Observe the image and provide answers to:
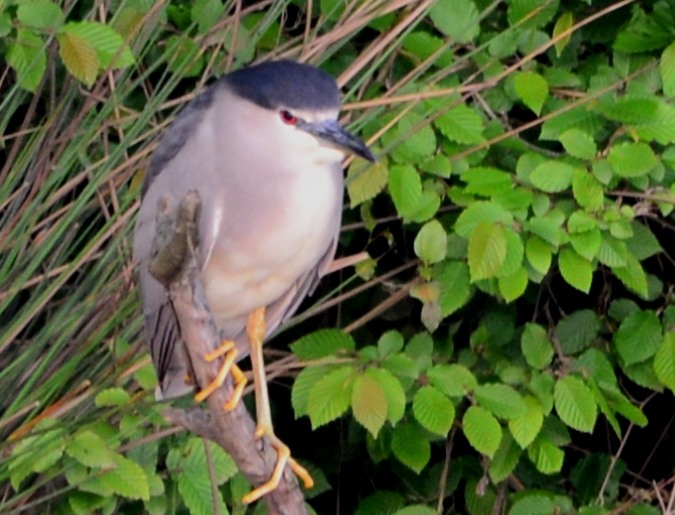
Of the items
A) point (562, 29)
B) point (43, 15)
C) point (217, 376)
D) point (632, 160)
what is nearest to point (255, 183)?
point (217, 376)

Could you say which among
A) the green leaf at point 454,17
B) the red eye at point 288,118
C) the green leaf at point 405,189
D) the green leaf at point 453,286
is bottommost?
the green leaf at point 453,286

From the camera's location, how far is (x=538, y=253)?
7.42ft

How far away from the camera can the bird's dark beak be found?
1979 millimetres

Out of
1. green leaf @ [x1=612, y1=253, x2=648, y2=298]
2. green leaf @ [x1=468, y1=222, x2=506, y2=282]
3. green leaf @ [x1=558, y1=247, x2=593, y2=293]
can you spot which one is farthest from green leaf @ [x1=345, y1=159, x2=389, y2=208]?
green leaf @ [x1=612, y1=253, x2=648, y2=298]

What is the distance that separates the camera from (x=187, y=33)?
254 centimetres

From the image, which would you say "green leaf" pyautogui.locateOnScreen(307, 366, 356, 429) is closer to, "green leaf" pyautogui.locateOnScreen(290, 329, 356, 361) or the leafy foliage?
the leafy foliage

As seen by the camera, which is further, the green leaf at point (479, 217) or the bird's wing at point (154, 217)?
the green leaf at point (479, 217)

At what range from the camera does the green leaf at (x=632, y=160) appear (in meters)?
2.29

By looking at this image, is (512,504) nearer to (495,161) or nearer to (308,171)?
(495,161)

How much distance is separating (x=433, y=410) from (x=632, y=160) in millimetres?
520

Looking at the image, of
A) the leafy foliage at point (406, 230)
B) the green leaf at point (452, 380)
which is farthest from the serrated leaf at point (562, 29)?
the green leaf at point (452, 380)

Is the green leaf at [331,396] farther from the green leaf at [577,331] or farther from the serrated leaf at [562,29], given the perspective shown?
the serrated leaf at [562,29]

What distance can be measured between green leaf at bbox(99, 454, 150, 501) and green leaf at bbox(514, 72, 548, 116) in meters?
0.89

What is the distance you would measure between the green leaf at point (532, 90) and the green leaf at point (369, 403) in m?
0.54
